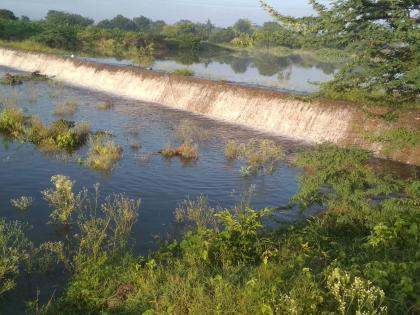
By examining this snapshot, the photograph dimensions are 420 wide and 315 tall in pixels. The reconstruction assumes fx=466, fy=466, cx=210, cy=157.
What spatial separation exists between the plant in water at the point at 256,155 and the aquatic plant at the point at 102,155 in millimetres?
4181

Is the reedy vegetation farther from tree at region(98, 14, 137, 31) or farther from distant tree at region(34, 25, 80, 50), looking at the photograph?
tree at region(98, 14, 137, 31)

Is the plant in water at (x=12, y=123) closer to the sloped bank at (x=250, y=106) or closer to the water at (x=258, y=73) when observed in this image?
the sloped bank at (x=250, y=106)

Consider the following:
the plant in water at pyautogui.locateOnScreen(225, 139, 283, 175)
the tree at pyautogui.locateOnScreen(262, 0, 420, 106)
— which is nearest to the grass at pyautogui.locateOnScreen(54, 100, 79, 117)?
the plant in water at pyautogui.locateOnScreen(225, 139, 283, 175)

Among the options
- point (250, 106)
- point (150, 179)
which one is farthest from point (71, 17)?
point (150, 179)

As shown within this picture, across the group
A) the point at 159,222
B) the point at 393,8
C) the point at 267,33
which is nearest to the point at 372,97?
the point at 393,8

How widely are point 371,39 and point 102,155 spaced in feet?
32.2

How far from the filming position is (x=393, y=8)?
9477 mm

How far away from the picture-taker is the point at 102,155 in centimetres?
1605

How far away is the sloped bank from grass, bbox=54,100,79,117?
204 inches

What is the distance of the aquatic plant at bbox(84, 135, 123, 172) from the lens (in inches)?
607

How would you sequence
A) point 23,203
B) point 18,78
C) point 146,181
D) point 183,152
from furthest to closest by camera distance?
point 18,78 < point 183,152 < point 146,181 < point 23,203

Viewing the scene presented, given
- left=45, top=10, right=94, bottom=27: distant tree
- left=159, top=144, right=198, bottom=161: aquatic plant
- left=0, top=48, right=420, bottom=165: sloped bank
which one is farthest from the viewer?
left=45, top=10, right=94, bottom=27: distant tree

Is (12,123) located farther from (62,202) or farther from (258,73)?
(258,73)

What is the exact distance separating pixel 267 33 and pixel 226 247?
4735 mm
